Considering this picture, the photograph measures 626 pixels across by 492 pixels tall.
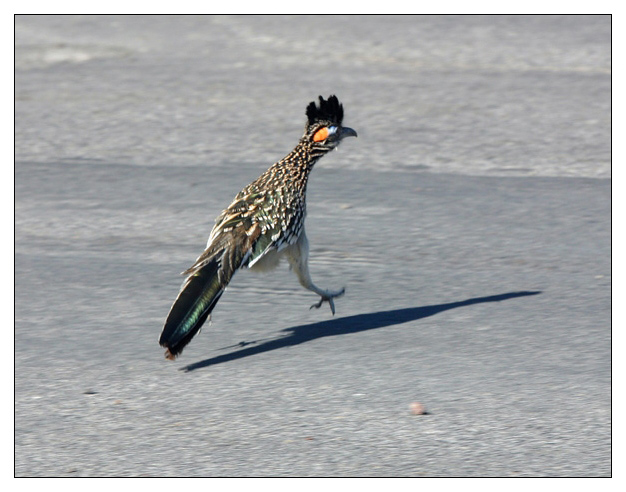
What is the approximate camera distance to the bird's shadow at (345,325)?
6.31 meters

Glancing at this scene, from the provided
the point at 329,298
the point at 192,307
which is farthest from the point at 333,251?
the point at 192,307

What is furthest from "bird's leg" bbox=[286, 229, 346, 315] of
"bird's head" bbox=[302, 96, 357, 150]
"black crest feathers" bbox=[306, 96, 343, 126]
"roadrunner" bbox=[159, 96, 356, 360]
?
"black crest feathers" bbox=[306, 96, 343, 126]

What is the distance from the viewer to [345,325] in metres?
6.77

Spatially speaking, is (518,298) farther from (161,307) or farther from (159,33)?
(159,33)

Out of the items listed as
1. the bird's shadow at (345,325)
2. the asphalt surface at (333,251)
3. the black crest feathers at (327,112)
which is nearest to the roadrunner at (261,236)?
the black crest feathers at (327,112)

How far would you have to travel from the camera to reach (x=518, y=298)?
279 inches

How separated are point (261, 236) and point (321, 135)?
819mm

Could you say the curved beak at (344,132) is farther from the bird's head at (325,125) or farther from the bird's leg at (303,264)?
the bird's leg at (303,264)

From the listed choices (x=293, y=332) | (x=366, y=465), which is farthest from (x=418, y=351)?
(x=366, y=465)

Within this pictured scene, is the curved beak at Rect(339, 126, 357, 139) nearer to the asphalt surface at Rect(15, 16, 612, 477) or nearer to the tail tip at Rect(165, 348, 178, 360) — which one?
the asphalt surface at Rect(15, 16, 612, 477)

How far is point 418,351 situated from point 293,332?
830 mm

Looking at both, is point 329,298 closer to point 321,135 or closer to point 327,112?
point 321,135

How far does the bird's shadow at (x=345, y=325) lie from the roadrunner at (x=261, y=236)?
0.59 feet

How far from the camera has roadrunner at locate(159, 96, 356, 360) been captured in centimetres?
600
